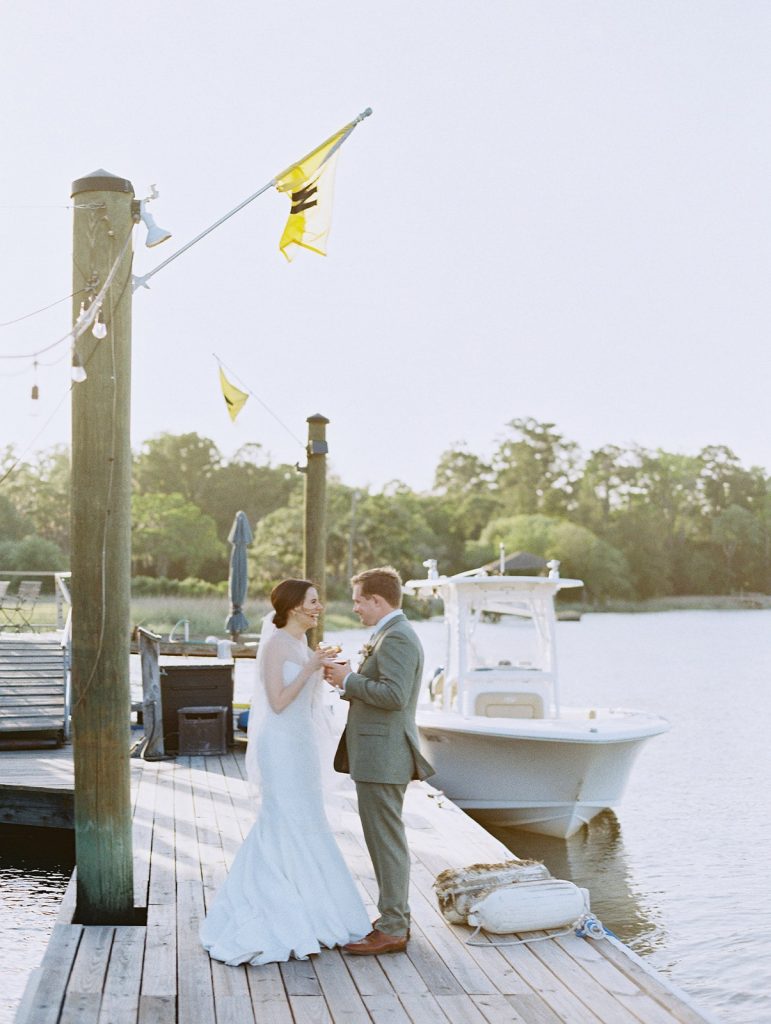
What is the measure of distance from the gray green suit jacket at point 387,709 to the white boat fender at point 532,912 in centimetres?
93

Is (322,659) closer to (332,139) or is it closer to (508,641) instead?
(332,139)

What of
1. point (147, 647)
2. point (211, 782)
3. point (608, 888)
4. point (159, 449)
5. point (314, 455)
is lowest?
point (608, 888)

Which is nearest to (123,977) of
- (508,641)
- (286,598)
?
(286,598)

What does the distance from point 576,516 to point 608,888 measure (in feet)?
276

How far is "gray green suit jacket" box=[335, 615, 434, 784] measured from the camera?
517cm

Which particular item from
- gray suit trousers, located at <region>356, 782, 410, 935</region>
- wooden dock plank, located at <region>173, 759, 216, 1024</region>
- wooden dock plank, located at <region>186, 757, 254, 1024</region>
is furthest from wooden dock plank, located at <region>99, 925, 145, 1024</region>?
gray suit trousers, located at <region>356, 782, 410, 935</region>

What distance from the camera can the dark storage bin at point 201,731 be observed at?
11562 millimetres

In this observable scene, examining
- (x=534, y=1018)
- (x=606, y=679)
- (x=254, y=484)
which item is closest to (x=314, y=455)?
(x=534, y=1018)

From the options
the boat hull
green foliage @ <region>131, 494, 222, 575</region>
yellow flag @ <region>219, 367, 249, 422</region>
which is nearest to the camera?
the boat hull

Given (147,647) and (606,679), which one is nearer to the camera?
(147,647)

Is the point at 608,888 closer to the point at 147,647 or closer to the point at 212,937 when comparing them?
the point at 147,647

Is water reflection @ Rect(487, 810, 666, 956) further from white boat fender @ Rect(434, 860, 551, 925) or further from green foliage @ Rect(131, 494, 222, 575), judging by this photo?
green foliage @ Rect(131, 494, 222, 575)

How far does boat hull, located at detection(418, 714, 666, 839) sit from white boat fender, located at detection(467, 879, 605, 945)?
5856 mm

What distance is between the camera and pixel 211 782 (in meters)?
10.2
